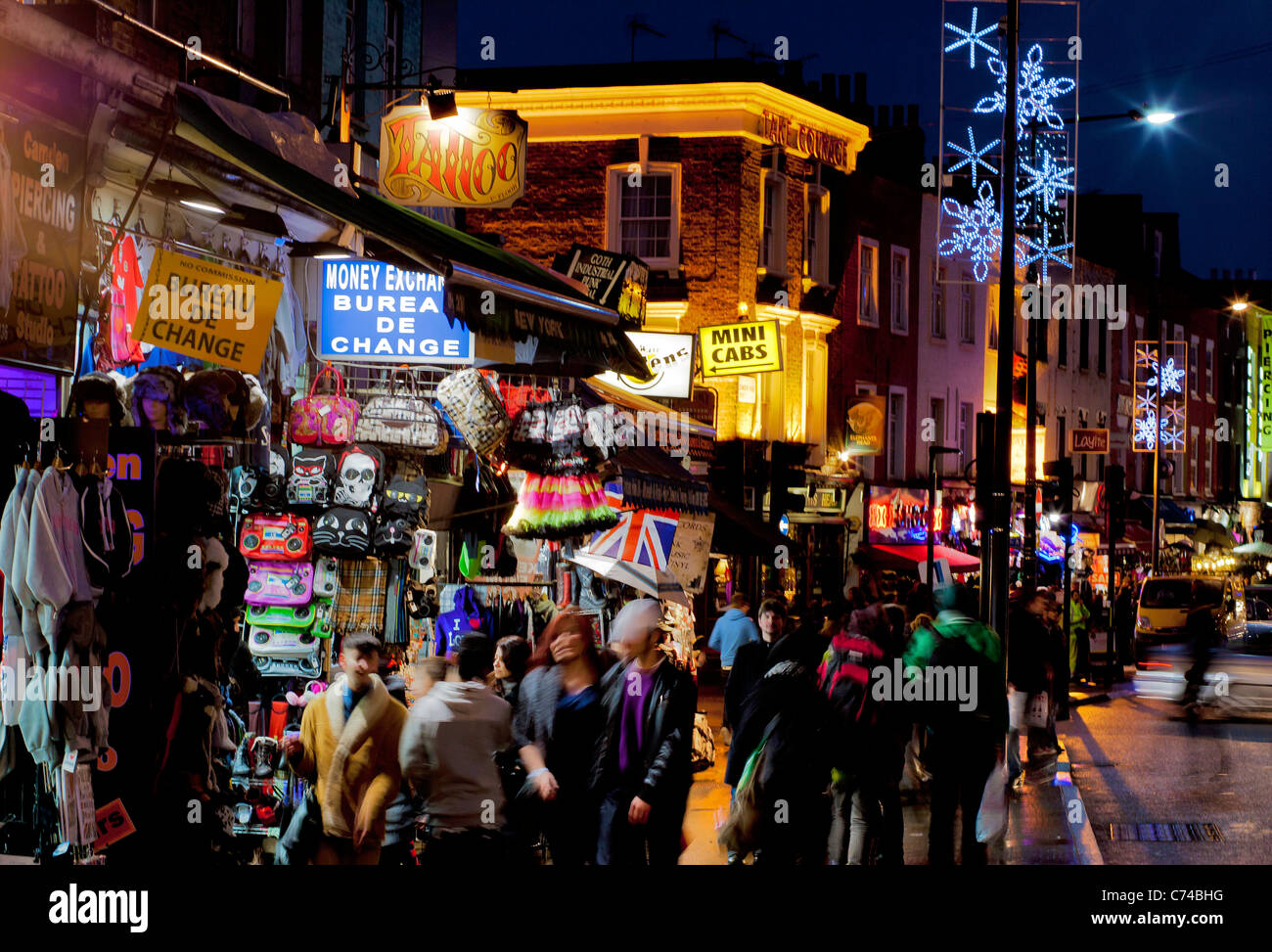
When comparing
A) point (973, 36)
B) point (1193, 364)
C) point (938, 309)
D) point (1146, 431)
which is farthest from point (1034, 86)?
point (1193, 364)

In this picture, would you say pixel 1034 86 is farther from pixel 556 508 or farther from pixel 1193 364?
pixel 1193 364

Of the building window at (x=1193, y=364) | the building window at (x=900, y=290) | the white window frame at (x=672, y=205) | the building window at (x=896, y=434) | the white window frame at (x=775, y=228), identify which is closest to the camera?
the white window frame at (x=672, y=205)

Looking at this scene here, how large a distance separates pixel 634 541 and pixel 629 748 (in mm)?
6012

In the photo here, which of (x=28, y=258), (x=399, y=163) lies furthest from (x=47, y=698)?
(x=399, y=163)

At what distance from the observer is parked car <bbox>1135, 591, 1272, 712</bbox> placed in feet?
75.1

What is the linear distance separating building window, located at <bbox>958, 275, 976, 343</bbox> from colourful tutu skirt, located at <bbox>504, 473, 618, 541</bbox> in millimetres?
33086

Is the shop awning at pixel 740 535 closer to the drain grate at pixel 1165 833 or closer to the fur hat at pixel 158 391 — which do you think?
the drain grate at pixel 1165 833

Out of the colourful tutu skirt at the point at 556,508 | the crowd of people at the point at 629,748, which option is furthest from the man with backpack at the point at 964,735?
the colourful tutu skirt at the point at 556,508

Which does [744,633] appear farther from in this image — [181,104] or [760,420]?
[760,420]

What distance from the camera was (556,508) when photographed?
45.5ft

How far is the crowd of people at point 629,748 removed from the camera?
882cm

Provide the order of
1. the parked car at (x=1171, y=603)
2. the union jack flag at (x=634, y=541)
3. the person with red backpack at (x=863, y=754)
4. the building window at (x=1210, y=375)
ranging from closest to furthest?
1. the person with red backpack at (x=863, y=754)
2. the union jack flag at (x=634, y=541)
3. the parked car at (x=1171, y=603)
4. the building window at (x=1210, y=375)

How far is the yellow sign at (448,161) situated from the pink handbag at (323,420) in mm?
4743

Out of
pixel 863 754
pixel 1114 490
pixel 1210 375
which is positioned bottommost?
pixel 863 754
